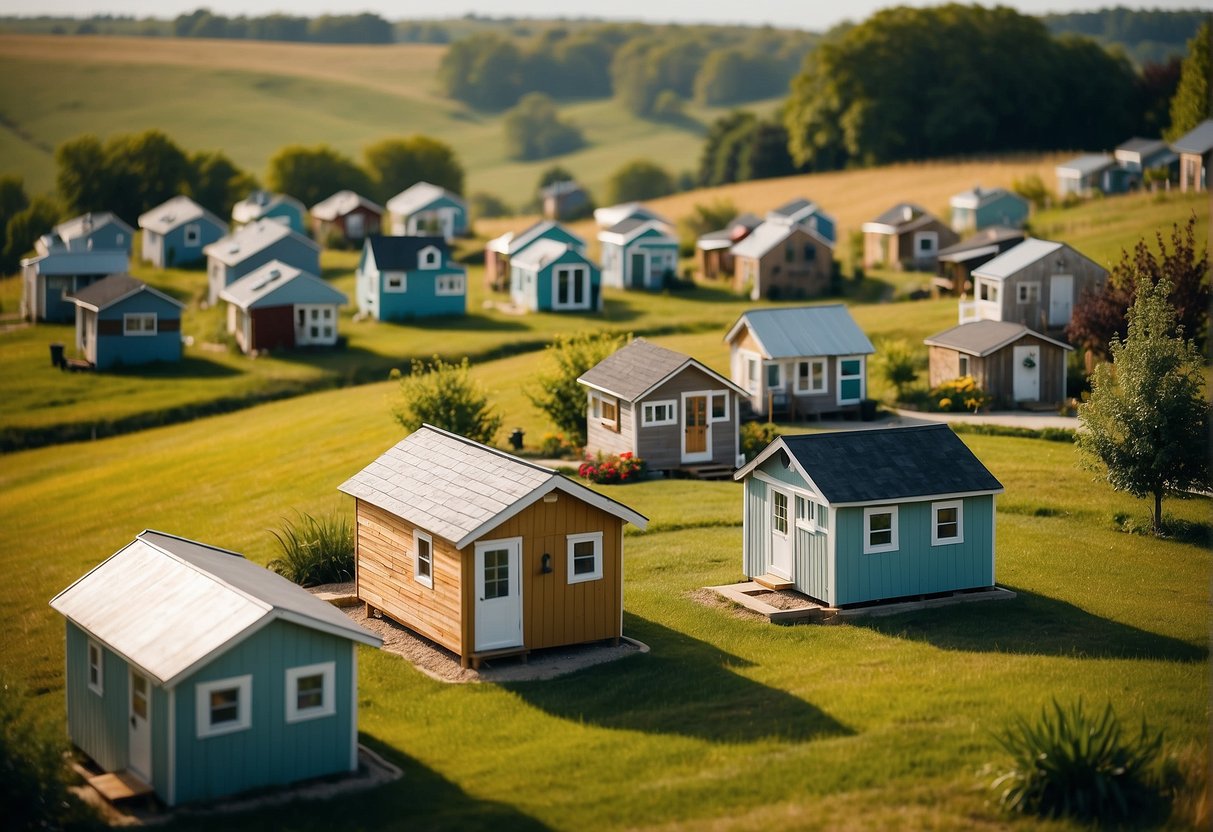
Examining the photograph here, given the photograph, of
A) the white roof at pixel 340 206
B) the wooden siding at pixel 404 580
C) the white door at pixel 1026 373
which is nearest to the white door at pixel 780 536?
the wooden siding at pixel 404 580

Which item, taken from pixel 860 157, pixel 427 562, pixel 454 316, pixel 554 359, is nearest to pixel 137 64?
pixel 860 157

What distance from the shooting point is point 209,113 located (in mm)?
184250

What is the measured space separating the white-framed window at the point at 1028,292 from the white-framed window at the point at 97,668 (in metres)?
44.4

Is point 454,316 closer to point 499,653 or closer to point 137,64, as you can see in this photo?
point 499,653

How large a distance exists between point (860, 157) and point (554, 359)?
85.8m

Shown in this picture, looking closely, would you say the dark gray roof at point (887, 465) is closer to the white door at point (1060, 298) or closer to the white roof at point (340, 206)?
the white door at point (1060, 298)

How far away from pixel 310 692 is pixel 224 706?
1297 mm

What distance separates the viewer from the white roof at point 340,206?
110m

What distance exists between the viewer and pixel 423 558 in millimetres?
28969

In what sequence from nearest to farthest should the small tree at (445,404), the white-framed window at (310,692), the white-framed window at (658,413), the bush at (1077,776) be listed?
the bush at (1077,776) → the white-framed window at (310,692) → the white-framed window at (658,413) → the small tree at (445,404)

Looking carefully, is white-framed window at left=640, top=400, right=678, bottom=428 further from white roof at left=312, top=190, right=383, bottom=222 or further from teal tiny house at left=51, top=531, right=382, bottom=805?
white roof at left=312, top=190, right=383, bottom=222

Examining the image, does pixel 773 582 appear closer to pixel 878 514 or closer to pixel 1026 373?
pixel 878 514

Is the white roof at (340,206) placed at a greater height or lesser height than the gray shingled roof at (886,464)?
greater

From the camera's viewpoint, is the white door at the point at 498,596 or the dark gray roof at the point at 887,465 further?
the dark gray roof at the point at 887,465
